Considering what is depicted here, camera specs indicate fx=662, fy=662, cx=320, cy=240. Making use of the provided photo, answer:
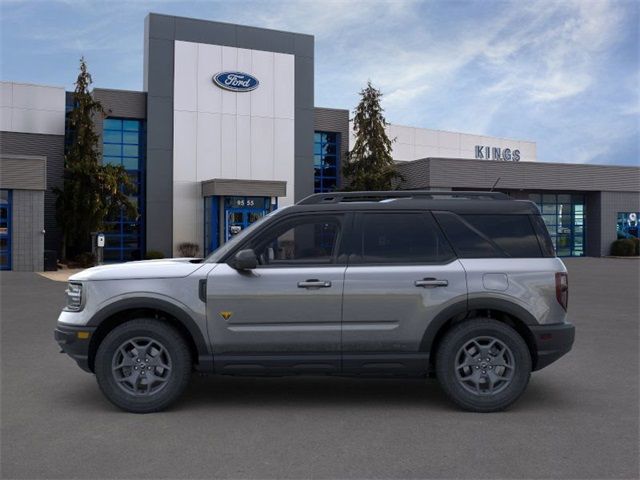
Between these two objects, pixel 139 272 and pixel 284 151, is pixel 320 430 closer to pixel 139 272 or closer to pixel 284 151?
pixel 139 272

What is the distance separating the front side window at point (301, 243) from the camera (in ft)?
19.4

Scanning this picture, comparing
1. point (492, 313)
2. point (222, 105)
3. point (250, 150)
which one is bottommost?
point (492, 313)

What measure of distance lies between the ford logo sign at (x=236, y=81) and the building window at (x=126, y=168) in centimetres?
445

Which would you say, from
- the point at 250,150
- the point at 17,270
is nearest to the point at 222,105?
the point at 250,150

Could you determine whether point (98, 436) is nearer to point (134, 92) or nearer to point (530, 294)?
point (530, 294)

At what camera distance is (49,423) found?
5.48 m

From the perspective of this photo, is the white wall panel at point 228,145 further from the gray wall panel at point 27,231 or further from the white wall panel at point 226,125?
the gray wall panel at point 27,231

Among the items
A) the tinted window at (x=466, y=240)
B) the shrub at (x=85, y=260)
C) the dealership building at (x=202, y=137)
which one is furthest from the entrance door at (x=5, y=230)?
the tinted window at (x=466, y=240)

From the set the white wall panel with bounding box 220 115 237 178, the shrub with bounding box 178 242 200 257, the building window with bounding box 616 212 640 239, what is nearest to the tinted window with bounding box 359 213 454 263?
the shrub with bounding box 178 242 200 257

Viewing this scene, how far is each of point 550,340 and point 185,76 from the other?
2969 centimetres

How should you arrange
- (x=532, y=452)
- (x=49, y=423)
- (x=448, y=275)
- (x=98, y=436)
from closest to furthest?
(x=532, y=452) → (x=98, y=436) → (x=49, y=423) → (x=448, y=275)

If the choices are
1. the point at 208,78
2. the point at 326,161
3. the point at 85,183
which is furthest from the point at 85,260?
the point at 326,161

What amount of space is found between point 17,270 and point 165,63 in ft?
40.7

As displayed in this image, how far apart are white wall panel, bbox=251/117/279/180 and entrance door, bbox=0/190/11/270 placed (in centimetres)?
1187
